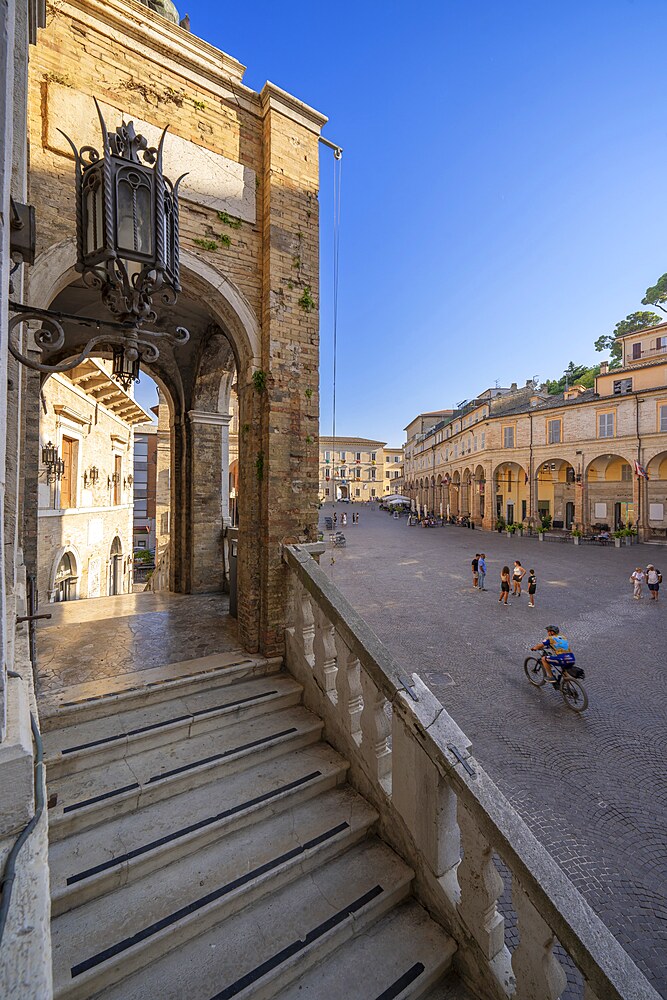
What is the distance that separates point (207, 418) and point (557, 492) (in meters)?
35.7

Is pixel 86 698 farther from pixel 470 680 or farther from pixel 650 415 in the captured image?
pixel 650 415

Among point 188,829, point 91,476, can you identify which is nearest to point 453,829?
point 188,829

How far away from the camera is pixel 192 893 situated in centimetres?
268

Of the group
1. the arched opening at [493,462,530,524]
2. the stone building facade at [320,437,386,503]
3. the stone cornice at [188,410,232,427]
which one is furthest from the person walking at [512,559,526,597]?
the stone building facade at [320,437,386,503]

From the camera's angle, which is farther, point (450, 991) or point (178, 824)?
point (178, 824)

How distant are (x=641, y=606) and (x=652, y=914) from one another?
38.5 ft

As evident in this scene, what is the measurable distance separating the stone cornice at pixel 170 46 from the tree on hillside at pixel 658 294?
49.7 meters

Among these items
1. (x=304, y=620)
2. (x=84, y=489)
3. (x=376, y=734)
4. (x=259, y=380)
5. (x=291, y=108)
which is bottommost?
(x=376, y=734)

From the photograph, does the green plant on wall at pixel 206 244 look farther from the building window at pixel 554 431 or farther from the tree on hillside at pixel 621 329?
the tree on hillside at pixel 621 329

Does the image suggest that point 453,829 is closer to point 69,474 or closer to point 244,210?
point 244,210

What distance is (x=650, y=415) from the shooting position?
93.8 feet

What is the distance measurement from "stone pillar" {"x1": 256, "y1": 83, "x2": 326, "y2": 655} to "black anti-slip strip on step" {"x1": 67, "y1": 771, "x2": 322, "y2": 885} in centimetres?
168

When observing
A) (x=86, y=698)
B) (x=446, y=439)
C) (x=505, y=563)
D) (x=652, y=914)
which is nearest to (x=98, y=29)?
(x=86, y=698)

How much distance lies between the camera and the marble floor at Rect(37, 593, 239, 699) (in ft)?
15.1
